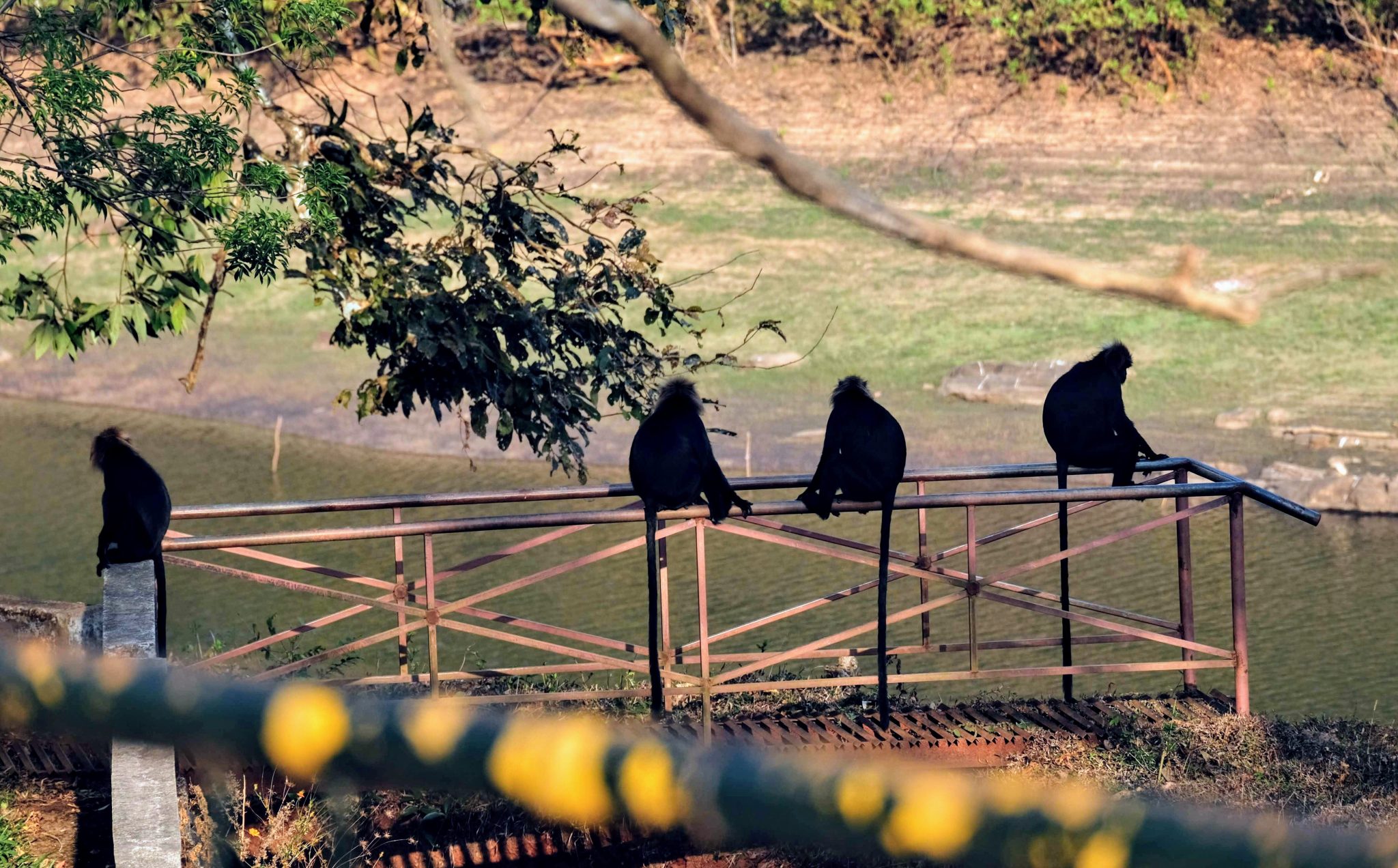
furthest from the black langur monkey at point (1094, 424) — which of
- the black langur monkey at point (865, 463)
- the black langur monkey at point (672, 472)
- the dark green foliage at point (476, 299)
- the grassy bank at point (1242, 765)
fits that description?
the dark green foliage at point (476, 299)

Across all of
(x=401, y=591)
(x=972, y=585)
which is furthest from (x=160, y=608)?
(x=972, y=585)

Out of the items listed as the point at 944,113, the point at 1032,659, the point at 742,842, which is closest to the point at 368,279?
the point at 1032,659

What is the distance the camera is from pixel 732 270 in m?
18.5

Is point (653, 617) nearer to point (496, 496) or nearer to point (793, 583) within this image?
point (496, 496)

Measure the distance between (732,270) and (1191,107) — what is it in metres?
6.34

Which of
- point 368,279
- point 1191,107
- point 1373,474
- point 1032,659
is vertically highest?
point 1191,107

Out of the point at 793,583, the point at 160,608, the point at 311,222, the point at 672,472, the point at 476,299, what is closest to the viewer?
the point at 160,608

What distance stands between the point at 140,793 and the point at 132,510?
1.36 m

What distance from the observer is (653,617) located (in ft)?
18.8

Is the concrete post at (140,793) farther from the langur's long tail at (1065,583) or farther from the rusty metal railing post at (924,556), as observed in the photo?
the langur's long tail at (1065,583)

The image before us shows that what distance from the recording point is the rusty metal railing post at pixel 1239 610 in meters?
6.39

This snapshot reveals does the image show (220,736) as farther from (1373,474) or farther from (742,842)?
(1373,474)

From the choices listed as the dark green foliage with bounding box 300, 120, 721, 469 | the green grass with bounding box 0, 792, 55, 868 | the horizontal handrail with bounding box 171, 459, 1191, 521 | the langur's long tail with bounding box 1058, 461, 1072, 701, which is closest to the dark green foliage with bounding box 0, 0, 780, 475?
the dark green foliage with bounding box 300, 120, 721, 469

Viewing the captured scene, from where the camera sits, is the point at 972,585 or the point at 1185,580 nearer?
the point at 972,585
